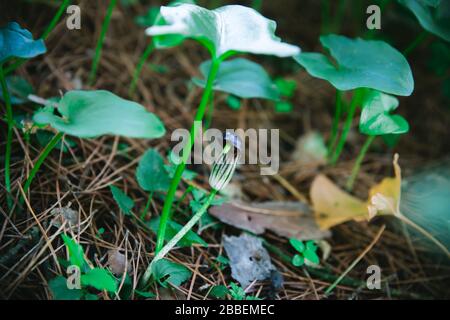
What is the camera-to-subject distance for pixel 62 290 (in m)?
0.90

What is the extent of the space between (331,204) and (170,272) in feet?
2.01

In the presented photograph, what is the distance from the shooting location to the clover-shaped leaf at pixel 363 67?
41.9 inches

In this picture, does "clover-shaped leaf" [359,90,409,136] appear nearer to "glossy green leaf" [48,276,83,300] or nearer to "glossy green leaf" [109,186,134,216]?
"glossy green leaf" [109,186,134,216]

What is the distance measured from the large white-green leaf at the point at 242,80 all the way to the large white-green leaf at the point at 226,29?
0.34 metres

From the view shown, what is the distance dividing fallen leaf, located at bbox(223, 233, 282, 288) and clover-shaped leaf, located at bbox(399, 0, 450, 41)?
778 mm

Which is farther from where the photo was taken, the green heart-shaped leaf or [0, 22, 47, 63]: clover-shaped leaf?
the green heart-shaped leaf

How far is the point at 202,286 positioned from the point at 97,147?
0.55 m

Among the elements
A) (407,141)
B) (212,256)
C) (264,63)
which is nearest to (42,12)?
(264,63)

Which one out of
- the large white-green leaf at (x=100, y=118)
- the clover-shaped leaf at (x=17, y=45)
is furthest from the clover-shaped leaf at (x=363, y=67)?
the clover-shaped leaf at (x=17, y=45)

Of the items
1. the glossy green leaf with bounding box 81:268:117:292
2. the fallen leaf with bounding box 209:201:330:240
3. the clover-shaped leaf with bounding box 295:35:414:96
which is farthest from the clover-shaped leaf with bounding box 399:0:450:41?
the glossy green leaf with bounding box 81:268:117:292

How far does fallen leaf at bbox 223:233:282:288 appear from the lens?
111 cm
